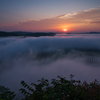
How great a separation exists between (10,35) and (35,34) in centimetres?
2862

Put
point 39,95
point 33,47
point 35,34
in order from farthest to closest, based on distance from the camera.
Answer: point 35,34 → point 33,47 → point 39,95

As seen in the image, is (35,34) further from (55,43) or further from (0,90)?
(0,90)

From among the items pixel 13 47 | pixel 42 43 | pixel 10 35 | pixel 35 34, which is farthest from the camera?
pixel 35 34

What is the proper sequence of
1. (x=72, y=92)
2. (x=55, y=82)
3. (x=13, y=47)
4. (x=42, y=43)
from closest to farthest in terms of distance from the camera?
1. (x=72, y=92)
2. (x=55, y=82)
3. (x=13, y=47)
4. (x=42, y=43)

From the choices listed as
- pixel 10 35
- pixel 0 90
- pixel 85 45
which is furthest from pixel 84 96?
pixel 10 35

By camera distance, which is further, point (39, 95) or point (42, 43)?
point (42, 43)

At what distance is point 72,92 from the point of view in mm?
2975

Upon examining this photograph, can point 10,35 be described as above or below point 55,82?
above

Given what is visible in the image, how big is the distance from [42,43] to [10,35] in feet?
124

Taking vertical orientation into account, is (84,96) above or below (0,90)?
above

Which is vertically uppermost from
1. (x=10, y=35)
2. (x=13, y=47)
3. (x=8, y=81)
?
(x=10, y=35)

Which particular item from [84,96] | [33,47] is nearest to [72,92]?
[84,96]

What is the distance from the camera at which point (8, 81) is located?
887 inches

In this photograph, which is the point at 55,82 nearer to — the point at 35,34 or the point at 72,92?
the point at 72,92
